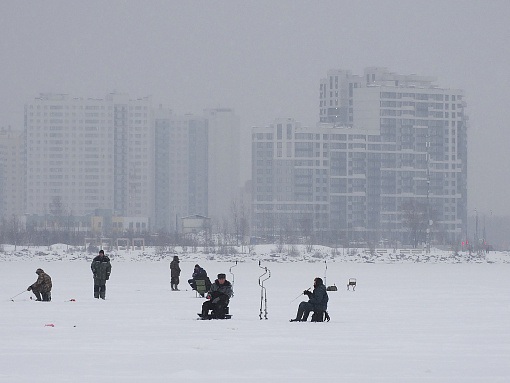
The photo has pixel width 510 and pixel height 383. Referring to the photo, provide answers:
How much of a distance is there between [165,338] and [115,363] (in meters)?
4.00

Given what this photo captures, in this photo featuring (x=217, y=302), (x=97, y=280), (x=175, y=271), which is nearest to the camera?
(x=217, y=302)

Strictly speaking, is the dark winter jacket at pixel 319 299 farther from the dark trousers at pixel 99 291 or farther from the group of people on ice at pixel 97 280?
the dark trousers at pixel 99 291

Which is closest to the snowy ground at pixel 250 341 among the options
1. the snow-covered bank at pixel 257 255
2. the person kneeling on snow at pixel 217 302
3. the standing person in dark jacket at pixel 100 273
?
the person kneeling on snow at pixel 217 302

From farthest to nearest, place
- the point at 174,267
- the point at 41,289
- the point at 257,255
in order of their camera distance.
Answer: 1. the point at 257,255
2. the point at 174,267
3. the point at 41,289

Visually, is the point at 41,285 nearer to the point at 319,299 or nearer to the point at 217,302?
the point at 217,302

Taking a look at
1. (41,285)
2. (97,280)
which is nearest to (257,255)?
(97,280)

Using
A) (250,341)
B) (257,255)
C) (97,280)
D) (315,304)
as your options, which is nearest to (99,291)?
(97,280)

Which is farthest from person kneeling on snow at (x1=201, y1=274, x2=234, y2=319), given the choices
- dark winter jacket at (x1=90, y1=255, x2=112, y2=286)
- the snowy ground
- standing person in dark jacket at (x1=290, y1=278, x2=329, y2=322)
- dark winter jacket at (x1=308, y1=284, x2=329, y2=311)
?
dark winter jacket at (x1=90, y1=255, x2=112, y2=286)

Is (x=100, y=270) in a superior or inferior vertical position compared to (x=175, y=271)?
superior

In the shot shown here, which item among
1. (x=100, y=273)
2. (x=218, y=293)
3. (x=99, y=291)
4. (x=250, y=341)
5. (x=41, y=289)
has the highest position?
(x=100, y=273)

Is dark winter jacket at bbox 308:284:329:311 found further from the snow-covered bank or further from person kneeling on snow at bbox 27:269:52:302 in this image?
the snow-covered bank

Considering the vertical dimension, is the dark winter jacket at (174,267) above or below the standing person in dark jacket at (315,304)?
above

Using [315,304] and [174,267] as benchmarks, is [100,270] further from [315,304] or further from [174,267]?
[315,304]

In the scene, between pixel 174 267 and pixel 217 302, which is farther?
pixel 174 267
